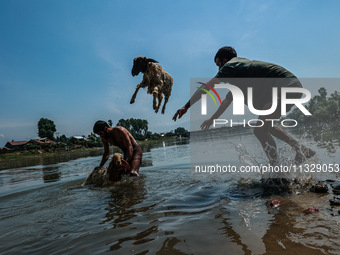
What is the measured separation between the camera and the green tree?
3196 inches

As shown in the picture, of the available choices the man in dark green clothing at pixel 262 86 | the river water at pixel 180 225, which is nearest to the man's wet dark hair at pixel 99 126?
the river water at pixel 180 225

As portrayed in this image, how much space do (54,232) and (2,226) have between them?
106 cm

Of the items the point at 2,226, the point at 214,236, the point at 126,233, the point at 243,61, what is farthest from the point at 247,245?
the point at 2,226

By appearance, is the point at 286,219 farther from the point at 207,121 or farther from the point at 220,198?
the point at 207,121

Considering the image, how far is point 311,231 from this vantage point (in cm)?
174

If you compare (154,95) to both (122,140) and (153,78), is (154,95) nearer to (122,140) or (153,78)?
(153,78)

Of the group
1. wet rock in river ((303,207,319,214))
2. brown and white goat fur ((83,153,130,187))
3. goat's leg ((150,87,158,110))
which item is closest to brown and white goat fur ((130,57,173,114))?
goat's leg ((150,87,158,110))

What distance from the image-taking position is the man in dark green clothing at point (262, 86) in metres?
3.39

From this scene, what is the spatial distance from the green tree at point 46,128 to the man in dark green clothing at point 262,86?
93.0m

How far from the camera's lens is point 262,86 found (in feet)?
11.7

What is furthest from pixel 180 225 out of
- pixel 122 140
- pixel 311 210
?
pixel 122 140

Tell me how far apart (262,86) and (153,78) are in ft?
8.04

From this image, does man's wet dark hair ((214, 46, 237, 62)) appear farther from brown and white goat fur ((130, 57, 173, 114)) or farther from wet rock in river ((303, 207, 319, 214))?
wet rock in river ((303, 207, 319, 214))

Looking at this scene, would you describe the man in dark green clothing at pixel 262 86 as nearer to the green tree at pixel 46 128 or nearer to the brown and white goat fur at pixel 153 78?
the brown and white goat fur at pixel 153 78
